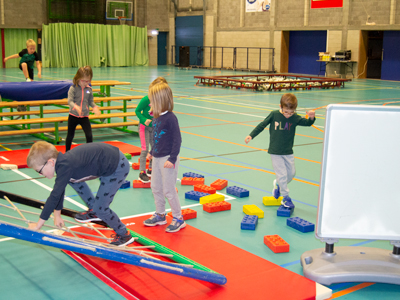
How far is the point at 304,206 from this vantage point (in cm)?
573

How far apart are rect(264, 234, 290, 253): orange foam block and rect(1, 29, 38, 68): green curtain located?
3110cm

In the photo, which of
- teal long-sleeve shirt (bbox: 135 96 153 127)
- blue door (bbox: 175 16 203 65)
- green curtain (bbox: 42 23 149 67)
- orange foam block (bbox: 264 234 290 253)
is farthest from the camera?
blue door (bbox: 175 16 203 65)

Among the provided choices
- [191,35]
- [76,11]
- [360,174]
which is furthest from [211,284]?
[191,35]

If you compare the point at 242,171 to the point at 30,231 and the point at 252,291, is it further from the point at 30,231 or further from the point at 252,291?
the point at 30,231

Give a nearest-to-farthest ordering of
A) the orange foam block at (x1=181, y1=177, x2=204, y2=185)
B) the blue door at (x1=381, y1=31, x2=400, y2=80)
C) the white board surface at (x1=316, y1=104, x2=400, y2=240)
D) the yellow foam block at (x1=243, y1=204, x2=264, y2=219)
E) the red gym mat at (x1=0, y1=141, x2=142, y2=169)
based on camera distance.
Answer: the white board surface at (x1=316, y1=104, x2=400, y2=240) → the yellow foam block at (x1=243, y1=204, x2=264, y2=219) → the orange foam block at (x1=181, y1=177, x2=204, y2=185) → the red gym mat at (x1=0, y1=141, x2=142, y2=169) → the blue door at (x1=381, y1=31, x2=400, y2=80)

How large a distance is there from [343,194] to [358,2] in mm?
24762

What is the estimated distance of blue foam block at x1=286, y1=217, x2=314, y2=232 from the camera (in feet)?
16.1

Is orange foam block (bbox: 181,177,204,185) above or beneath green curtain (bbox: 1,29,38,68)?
beneath

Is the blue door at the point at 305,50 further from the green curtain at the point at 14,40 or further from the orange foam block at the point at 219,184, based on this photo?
the orange foam block at the point at 219,184

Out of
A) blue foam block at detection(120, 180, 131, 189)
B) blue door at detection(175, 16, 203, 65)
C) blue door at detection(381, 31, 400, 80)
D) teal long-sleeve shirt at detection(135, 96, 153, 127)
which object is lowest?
blue foam block at detection(120, 180, 131, 189)

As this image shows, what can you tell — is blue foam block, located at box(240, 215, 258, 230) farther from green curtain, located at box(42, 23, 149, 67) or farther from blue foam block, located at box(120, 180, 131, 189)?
green curtain, located at box(42, 23, 149, 67)

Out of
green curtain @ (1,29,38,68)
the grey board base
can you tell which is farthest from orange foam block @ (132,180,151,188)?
green curtain @ (1,29,38,68)

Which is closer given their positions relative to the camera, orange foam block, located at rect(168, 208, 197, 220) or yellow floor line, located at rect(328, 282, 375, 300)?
yellow floor line, located at rect(328, 282, 375, 300)

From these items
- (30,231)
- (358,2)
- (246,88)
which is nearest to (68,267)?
(30,231)
